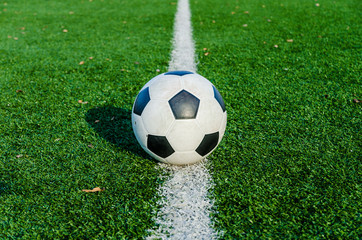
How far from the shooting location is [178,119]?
8.13ft

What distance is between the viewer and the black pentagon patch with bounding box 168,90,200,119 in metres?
2.48

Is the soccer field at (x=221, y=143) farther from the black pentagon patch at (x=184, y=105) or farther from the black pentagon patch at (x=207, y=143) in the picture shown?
the black pentagon patch at (x=184, y=105)

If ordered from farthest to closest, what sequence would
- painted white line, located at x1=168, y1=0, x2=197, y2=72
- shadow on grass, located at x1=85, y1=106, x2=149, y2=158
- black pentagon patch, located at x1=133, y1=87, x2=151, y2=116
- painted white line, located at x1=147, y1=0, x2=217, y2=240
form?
painted white line, located at x1=168, y1=0, x2=197, y2=72 < shadow on grass, located at x1=85, y1=106, x2=149, y2=158 < black pentagon patch, located at x1=133, y1=87, x2=151, y2=116 < painted white line, located at x1=147, y1=0, x2=217, y2=240

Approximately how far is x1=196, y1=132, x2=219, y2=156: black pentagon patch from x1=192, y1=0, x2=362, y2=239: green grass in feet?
0.72

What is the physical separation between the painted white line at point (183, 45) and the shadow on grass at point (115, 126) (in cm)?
141

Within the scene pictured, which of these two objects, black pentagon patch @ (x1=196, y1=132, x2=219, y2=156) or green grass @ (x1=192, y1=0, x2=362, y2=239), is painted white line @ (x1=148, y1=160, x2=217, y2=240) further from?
black pentagon patch @ (x1=196, y1=132, x2=219, y2=156)

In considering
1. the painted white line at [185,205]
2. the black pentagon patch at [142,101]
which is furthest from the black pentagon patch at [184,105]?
the painted white line at [185,205]

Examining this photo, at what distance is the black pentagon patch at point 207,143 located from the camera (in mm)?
2561

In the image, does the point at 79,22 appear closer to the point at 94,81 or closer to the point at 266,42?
the point at 94,81

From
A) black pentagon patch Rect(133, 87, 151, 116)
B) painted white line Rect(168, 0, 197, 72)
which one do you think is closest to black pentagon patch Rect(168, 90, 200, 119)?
black pentagon patch Rect(133, 87, 151, 116)

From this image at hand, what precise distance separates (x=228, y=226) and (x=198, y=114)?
0.86m

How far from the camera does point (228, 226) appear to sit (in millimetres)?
2182

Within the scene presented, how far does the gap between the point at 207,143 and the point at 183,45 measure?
343 centimetres

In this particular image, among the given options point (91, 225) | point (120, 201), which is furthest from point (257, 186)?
point (91, 225)
